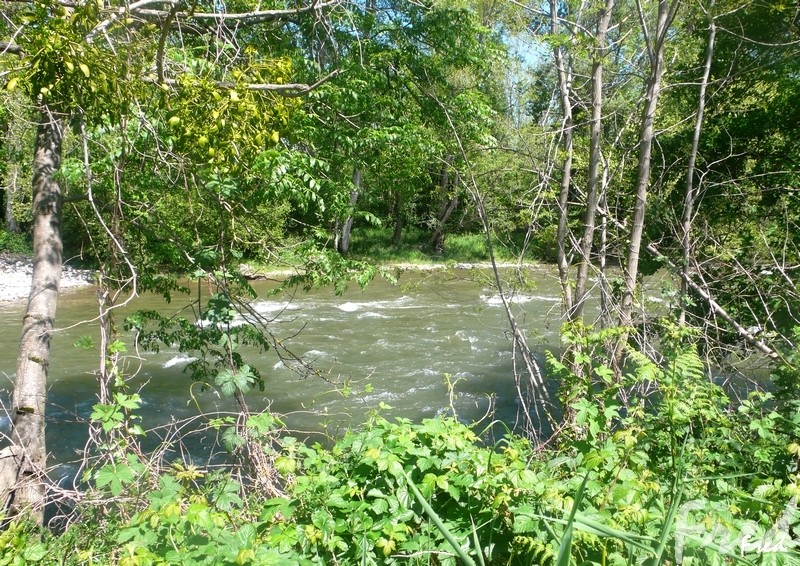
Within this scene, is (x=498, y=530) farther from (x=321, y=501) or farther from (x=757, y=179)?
(x=757, y=179)

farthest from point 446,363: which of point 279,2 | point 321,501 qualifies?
point 321,501

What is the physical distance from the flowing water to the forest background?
1020 millimetres

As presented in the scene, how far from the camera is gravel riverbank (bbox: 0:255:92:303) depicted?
579 inches

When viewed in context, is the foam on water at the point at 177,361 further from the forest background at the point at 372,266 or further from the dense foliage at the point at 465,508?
the dense foliage at the point at 465,508

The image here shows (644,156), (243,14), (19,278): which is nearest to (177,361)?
(243,14)

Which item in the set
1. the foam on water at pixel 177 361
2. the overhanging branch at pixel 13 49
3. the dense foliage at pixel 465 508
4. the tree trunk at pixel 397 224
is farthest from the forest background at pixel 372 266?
the tree trunk at pixel 397 224

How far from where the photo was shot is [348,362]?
398 inches

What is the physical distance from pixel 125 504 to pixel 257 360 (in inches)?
260

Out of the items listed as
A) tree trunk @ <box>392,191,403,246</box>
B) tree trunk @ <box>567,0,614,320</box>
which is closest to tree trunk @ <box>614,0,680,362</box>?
tree trunk @ <box>567,0,614,320</box>

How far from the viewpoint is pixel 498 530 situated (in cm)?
226

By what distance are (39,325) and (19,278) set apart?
14531 millimetres

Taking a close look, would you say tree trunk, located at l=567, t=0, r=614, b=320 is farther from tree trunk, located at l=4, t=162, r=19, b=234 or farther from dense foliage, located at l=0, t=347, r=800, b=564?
tree trunk, located at l=4, t=162, r=19, b=234

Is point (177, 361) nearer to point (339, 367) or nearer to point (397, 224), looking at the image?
point (339, 367)

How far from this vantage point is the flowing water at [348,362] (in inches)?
297
